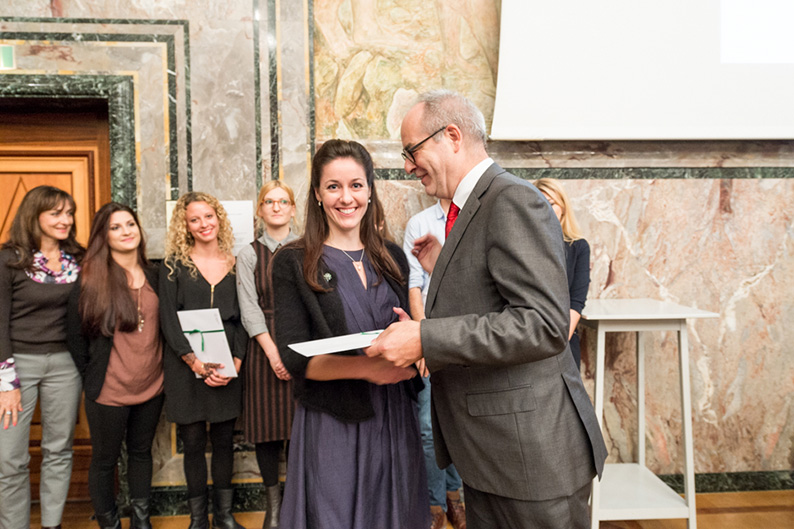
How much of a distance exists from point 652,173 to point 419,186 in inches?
57.8

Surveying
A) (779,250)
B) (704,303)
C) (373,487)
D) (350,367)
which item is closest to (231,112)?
(350,367)

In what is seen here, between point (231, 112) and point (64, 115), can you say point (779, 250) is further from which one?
point (64, 115)

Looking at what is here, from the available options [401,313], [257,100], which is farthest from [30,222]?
[401,313]

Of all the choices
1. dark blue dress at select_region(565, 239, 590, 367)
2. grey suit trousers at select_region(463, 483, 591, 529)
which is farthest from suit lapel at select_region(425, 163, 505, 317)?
dark blue dress at select_region(565, 239, 590, 367)

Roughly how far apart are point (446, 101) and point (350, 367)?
731mm

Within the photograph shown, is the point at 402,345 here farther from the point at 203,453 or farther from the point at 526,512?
the point at 203,453

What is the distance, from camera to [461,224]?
3.93 feet

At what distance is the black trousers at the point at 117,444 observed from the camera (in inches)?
98.4

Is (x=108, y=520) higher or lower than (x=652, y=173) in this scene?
lower

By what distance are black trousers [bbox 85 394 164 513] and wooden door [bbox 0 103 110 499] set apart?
80cm

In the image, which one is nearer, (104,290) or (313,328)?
(313,328)

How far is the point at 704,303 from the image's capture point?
318 centimetres

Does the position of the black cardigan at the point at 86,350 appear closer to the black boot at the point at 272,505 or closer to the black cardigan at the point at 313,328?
the black boot at the point at 272,505

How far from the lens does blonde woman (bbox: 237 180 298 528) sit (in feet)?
8.55
